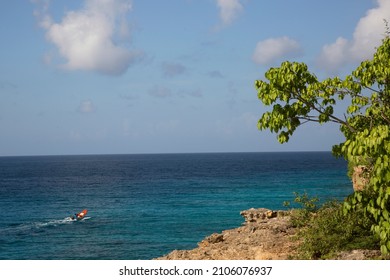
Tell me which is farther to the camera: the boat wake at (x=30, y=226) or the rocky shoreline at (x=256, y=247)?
the boat wake at (x=30, y=226)

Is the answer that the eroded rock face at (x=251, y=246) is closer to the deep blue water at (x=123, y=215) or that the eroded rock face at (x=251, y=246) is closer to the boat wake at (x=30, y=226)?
the deep blue water at (x=123, y=215)

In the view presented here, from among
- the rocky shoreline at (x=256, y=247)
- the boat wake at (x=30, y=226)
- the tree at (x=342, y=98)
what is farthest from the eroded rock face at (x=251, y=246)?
the boat wake at (x=30, y=226)

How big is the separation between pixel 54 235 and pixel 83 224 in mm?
5323

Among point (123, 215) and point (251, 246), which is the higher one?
point (251, 246)

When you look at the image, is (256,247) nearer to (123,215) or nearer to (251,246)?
(251,246)

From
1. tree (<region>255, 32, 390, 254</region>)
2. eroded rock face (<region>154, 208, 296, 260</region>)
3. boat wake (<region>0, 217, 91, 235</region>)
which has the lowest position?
boat wake (<region>0, 217, 91, 235</region>)

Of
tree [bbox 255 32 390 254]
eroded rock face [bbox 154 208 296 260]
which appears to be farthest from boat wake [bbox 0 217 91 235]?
tree [bbox 255 32 390 254]

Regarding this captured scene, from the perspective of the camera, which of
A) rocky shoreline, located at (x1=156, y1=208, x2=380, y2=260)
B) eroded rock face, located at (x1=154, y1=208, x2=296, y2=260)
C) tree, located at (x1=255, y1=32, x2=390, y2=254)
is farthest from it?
eroded rock face, located at (x1=154, y1=208, x2=296, y2=260)

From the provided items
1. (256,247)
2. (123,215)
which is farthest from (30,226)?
(256,247)

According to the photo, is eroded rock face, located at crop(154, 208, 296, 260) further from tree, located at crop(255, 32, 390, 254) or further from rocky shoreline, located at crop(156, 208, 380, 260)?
tree, located at crop(255, 32, 390, 254)

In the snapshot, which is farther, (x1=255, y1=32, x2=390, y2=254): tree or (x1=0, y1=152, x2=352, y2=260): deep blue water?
(x1=0, y1=152, x2=352, y2=260): deep blue water

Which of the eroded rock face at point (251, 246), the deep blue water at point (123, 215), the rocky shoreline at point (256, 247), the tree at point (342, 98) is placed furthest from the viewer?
the deep blue water at point (123, 215)
